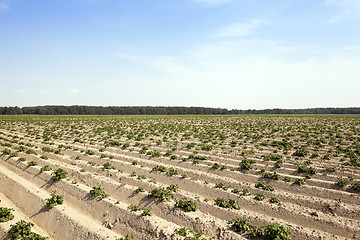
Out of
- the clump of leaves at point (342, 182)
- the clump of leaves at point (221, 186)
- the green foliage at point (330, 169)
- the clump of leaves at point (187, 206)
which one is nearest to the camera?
the clump of leaves at point (187, 206)

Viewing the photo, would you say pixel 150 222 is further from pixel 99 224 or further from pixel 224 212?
pixel 224 212

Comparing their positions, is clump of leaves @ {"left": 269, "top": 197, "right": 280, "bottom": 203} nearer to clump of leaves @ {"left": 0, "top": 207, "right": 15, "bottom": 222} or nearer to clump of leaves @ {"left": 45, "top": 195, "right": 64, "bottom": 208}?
clump of leaves @ {"left": 45, "top": 195, "right": 64, "bottom": 208}

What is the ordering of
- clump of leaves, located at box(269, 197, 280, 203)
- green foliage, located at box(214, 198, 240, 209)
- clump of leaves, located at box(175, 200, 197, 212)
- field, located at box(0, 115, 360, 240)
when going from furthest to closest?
clump of leaves, located at box(269, 197, 280, 203) < green foliage, located at box(214, 198, 240, 209) < clump of leaves, located at box(175, 200, 197, 212) < field, located at box(0, 115, 360, 240)

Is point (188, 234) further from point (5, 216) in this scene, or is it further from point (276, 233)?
point (5, 216)

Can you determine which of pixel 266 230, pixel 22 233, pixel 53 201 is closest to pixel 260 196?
pixel 266 230

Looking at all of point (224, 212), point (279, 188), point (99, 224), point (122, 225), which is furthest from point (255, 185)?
point (99, 224)

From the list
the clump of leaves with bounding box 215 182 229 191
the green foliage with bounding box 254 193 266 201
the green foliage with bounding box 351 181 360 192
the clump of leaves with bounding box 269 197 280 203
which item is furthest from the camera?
the clump of leaves with bounding box 215 182 229 191

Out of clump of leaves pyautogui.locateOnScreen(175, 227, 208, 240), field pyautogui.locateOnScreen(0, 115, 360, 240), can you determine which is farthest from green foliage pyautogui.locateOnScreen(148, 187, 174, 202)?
clump of leaves pyautogui.locateOnScreen(175, 227, 208, 240)

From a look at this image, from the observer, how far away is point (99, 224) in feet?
29.6

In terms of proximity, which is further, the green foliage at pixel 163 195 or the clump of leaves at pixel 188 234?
the green foliage at pixel 163 195

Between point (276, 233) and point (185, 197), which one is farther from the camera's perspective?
point (185, 197)

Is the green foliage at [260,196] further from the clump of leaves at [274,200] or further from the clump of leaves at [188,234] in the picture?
the clump of leaves at [188,234]

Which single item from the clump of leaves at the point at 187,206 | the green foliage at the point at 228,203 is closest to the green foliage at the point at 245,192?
the green foliage at the point at 228,203

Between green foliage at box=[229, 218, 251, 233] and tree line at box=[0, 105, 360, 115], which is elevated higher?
tree line at box=[0, 105, 360, 115]
